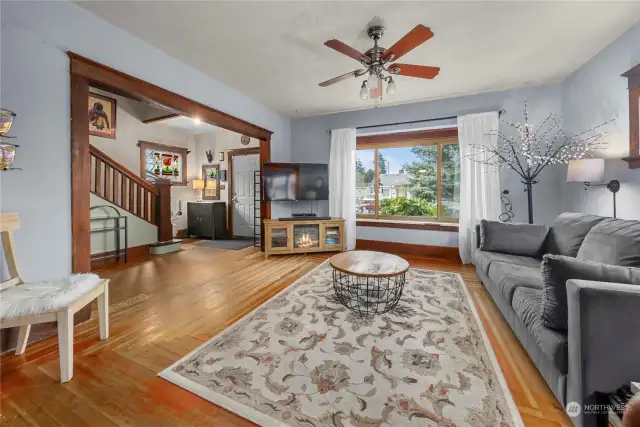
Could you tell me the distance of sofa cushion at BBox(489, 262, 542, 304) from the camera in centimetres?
183

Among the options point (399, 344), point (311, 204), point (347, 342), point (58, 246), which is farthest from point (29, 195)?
point (311, 204)

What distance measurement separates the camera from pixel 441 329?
1956mm

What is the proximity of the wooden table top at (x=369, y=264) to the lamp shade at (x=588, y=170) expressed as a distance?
1911 millimetres

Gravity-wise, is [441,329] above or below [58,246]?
below

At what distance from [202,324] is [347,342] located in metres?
1.16

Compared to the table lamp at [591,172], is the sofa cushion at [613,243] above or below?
below

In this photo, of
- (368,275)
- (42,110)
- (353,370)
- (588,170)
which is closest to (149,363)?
(353,370)

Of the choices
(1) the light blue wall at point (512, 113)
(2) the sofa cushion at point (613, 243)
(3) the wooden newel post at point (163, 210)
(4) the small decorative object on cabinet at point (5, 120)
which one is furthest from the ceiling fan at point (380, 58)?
(3) the wooden newel post at point (163, 210)

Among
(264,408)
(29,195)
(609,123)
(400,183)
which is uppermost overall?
(609,123)

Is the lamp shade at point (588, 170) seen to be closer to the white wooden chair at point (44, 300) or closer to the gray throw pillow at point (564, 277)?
the gray throw pillow at point (564, 277)

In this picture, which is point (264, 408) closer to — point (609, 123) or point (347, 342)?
point (347, 342)

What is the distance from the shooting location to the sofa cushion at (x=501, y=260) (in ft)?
7.62

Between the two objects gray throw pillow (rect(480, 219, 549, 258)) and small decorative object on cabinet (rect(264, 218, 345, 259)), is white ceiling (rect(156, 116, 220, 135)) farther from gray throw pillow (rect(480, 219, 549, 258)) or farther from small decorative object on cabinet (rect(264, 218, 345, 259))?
gray throw pillow (rect(480, 219, 549, 258))

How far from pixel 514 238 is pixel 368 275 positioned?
5.55ft
